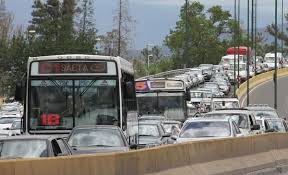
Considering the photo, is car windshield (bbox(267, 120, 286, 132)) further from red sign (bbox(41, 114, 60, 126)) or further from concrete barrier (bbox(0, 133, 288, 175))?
red sign (bbox(41, 114, 60, 126))

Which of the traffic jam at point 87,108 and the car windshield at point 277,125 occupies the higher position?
the traffic jam at point 87,108

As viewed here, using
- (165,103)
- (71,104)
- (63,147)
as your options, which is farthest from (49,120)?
(165,103)

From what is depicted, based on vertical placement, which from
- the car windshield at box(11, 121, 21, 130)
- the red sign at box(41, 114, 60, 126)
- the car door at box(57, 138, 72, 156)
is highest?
the red sign at box(41, 114, 60, 126)

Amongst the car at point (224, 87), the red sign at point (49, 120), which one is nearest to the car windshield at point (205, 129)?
the red sign at point (49, 120)

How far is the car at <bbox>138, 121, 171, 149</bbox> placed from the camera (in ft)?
83.4

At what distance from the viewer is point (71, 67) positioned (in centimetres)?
2203

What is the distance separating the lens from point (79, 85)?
2177cm

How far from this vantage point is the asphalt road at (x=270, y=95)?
7562 centimetres

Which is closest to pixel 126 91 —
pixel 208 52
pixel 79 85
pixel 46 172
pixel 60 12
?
pixel 79 85

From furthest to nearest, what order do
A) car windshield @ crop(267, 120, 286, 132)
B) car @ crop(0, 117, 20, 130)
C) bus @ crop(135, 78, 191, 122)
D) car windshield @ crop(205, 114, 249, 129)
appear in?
bus @ crop(135, 78, 191, 122) → car @ crop(0, 117, 20, 130) → car windshield @ crop(267, 120, 286, 132) → car windshield @ crop(205, 114, 249, 129)

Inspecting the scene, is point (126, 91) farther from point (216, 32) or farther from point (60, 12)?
point (216, 32)

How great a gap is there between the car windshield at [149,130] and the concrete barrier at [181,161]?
4303mm

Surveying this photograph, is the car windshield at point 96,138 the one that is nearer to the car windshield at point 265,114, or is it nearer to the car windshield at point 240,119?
the car windshield at point 240,119

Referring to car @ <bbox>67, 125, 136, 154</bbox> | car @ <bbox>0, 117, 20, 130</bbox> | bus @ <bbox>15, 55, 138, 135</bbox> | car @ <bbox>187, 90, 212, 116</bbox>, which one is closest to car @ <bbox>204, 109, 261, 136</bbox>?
bus @ <bbox>15, 55, 138, 135</bbox>
